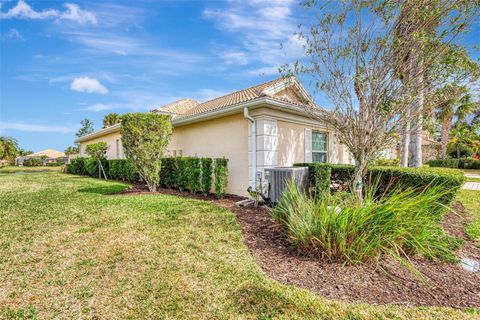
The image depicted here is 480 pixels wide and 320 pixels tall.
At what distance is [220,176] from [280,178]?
2372mm

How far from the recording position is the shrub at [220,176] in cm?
798

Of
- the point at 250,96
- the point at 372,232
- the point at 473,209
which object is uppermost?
the point at 250,96

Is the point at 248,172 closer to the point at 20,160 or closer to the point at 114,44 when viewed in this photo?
the point at 114,44

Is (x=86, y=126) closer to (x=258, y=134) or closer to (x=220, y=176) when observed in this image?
(x=220, y=176)

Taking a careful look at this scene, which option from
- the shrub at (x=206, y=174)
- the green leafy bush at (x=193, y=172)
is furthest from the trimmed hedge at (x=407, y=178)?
the green leafy bush at (x=193, y=172)

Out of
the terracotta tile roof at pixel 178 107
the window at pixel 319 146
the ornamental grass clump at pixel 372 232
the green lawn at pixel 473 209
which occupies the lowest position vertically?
the green lawn at pixel 473 209

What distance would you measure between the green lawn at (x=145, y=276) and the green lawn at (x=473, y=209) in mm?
3406

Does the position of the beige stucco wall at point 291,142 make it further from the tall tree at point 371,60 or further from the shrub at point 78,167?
the shrub at point 78,167

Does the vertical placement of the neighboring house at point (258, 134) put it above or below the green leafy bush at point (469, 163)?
above

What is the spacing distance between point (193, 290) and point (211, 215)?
10.3 ft

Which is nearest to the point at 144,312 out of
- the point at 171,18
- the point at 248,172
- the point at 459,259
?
the point at 459,259

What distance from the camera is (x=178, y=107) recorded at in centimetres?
1653

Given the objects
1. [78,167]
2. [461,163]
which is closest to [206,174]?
[78,167]

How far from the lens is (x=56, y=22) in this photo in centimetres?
823
